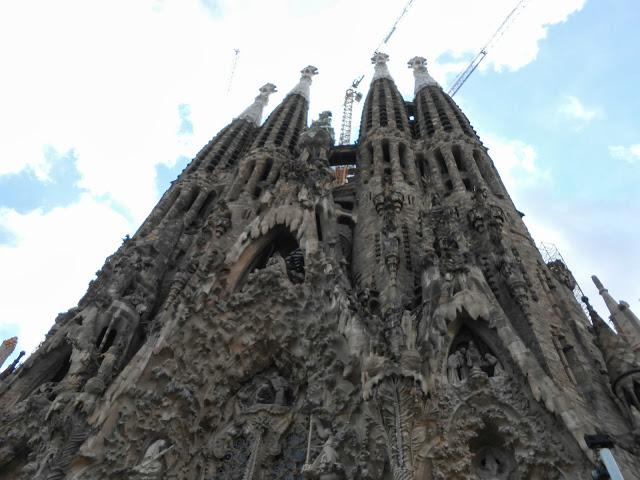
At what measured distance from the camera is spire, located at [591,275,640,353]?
15.9 m

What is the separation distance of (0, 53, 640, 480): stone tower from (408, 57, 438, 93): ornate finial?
13902mm

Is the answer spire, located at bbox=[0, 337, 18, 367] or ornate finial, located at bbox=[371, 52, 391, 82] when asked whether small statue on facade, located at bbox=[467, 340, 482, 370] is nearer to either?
spire, located at bbox=[0, 337, 18, 367]

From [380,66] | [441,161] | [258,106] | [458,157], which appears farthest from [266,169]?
[380,66]

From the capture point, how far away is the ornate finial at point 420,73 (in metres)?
29.7

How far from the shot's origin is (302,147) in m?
19.8

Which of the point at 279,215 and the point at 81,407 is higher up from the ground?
the point at 279,215

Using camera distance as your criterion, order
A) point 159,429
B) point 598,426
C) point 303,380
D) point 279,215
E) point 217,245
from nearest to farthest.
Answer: point 598,426
point 159,429
point 303,380
point 279,215
point 217,245

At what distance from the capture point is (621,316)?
1698 centimetres

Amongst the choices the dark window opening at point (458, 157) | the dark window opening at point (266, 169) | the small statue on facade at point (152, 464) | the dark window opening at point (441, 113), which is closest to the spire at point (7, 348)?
the dark window opening at point (266, 169)

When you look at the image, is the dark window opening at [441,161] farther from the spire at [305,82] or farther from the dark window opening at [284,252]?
the spire at [305,82]

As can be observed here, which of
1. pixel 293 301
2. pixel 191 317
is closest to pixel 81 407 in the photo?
pixel 191 317

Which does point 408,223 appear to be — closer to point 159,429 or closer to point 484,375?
point 484,375

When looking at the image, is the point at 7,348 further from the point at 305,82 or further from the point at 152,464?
the point at 305,82

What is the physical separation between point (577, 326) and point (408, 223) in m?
5.58
